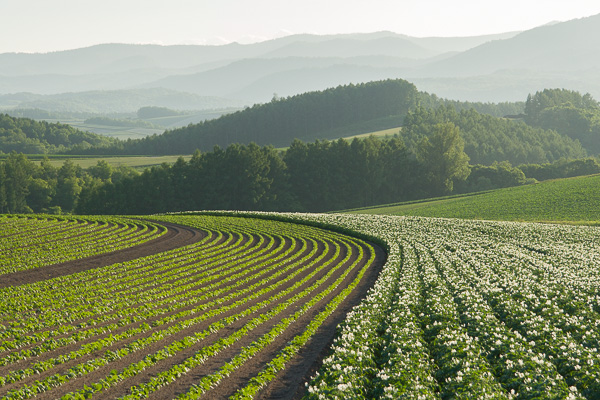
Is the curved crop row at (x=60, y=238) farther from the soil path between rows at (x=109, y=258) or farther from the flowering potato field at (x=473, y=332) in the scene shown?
the flowering potato field at (x=473, y=332)

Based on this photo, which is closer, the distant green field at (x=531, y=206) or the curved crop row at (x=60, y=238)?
the curved crop row at (x=60, y=238)

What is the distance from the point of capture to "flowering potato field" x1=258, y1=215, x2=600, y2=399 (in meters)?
15.1

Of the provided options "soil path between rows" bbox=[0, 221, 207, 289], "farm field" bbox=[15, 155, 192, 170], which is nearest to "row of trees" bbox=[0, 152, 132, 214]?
"farm field" bbox=[15, 155, 192, 170]

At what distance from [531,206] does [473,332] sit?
71.9 m

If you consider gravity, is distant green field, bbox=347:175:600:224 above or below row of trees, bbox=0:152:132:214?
below

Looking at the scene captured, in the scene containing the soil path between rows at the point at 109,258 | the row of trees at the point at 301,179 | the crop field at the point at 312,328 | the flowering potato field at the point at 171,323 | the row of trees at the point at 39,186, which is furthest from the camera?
the row of trees at the point at 39,186

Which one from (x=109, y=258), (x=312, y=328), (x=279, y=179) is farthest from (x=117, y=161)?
(x=312, y=328)

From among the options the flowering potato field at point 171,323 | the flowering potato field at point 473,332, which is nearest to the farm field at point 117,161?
the flowering potato field at point 171,323

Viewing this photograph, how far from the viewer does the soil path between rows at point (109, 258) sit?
3528cm

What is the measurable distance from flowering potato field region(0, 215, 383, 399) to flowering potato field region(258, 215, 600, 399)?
2.71 m

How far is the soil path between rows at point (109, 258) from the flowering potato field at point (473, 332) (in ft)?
77.6

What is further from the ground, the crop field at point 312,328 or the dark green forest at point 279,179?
the dark green forest at point 279,179

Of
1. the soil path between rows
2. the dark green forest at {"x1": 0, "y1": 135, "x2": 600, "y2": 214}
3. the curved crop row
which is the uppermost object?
the dark green forest at {"x1": 0, "y1": 135, "x2": 600, "y2": 214}

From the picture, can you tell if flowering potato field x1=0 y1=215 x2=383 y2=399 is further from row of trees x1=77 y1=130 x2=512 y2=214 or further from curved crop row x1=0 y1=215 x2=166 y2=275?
row of trees x1=77 y1=130 x2=512 y2=214
